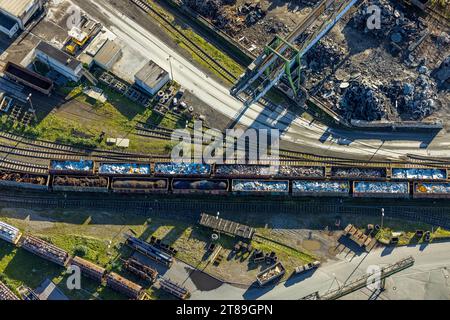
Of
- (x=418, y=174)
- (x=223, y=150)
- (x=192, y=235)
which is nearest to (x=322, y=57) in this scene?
(x=223, y=150)

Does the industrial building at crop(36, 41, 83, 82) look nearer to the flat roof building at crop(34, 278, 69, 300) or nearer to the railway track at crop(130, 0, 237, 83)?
the railway track at crop(130, 0, 237, 83)

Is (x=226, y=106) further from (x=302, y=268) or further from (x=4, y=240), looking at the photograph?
(x=4, y=240)

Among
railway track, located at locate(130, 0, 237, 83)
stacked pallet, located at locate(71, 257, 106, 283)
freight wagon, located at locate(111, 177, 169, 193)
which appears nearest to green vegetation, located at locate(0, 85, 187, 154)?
freight wagon, located at locate(111, 177, 169, 193)

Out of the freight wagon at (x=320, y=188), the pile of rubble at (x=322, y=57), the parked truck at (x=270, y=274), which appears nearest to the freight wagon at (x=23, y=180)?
the parked truck at (x=270, y=274)

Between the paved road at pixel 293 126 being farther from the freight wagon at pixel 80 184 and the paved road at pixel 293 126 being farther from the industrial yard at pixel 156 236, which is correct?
the freight wagon at pixel 80 184

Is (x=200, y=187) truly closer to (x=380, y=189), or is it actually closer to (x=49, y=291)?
(x=49, y=291)
